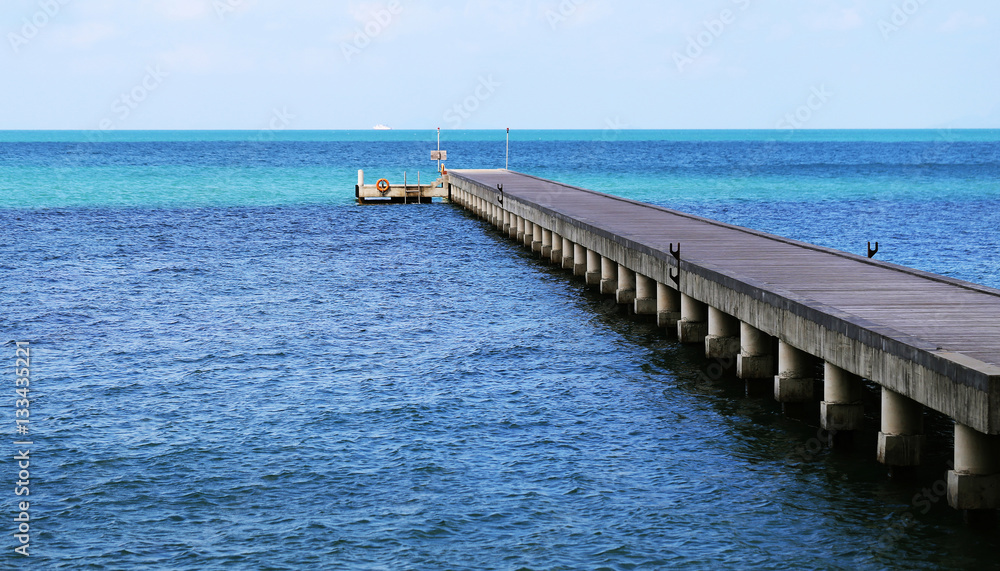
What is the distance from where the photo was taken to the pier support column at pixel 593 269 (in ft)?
90.7

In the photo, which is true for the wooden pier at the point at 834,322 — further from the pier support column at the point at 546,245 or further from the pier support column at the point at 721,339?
the pier support column at the point at 546,245

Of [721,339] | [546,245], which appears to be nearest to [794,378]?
[721,339]

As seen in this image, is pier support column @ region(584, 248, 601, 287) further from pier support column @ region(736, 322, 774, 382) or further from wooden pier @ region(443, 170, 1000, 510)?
pier support column @ region(736, 322, 774, 382)

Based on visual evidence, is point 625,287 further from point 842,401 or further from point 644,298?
point 842,401

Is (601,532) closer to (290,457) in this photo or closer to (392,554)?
(392,554)

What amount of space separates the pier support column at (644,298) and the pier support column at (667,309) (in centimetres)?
160

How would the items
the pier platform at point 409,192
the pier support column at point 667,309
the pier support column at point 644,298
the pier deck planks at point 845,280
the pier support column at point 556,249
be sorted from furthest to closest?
the pier platform at point 409,192 → the pier support column at point 556,249 → the pier support column at point 644,298 → the pier support column at point 667,309 → the pier deck planks at point 845,280

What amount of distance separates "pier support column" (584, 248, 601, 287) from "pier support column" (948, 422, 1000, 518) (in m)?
16.6

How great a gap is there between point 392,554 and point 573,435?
460cm

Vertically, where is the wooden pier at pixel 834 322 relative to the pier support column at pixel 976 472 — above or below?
above

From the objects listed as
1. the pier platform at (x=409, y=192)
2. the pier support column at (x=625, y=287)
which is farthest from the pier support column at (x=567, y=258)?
the pier platform at (x=409, y=192)

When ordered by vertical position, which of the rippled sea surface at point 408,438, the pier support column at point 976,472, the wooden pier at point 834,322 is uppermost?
the wooden pier at point 834,322

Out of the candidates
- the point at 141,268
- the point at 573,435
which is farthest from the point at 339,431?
the point at 141,268

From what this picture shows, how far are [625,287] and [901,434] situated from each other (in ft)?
39.5
